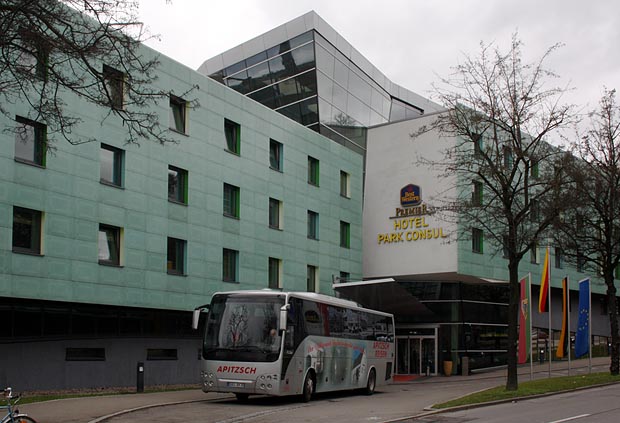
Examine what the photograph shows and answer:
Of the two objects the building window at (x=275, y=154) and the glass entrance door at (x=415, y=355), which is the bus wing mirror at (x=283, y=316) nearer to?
the building window at (x=275, y=154)

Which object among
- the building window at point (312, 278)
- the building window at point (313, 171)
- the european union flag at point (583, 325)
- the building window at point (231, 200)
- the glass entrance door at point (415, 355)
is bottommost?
the glass entrance door at point (415, 355)

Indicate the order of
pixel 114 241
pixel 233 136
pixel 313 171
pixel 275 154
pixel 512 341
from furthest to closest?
pixel 313 171 < pixel 275 154 < pixel 233 136 < pixel 114 241 < pixel 512 341

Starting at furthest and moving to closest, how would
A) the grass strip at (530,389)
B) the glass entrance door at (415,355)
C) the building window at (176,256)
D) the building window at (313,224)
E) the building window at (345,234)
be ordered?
the glass entrance door at (415,355)
the building window at (345,234)
the building window at (313,224)
the building window at (176,256)
the grass strip at (530,389)

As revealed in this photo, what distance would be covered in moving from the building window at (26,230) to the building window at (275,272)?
14.0 metres

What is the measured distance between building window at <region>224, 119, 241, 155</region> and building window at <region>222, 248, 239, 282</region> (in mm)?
4560

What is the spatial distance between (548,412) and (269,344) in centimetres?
743

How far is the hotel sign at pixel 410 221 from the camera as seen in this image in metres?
44.0

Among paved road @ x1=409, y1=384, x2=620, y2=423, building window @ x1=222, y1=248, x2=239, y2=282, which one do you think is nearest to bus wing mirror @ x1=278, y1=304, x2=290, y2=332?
paved road @ x1=409, y1=384, x2=620, y2=423

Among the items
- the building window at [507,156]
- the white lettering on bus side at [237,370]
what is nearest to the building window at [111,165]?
the white lettering on bus side at [237,370]

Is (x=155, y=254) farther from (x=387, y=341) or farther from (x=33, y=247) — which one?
(x=387, y=341)

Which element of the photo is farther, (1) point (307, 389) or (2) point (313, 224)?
(2) point (313, 224)

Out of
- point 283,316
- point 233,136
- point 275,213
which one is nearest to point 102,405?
point 283,316

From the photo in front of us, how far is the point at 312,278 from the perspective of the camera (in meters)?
41.1

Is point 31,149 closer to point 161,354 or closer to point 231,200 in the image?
point 161,354
